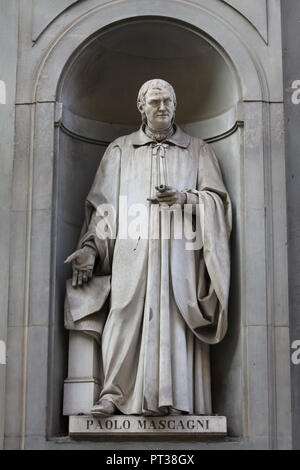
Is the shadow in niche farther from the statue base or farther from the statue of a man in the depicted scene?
the statue base

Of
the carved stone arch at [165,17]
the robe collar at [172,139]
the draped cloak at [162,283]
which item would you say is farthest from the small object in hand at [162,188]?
the carved stone arch at [165,17]

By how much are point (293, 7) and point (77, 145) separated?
2251mm

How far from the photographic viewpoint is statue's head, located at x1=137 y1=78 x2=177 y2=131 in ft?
36.4

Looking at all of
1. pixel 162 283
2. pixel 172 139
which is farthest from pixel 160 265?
pixel 172 139

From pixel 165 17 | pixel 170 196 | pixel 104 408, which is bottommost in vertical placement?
pixel 104 408

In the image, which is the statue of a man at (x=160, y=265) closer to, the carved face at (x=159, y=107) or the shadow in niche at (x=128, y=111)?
the carved face at (x=159, y=107)

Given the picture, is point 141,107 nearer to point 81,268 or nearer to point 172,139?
point 172,139

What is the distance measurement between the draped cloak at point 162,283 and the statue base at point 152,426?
0.10m

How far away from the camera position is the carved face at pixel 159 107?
11109 millimetres

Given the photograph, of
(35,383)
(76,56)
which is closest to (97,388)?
(35,383)

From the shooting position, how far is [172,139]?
11266mm

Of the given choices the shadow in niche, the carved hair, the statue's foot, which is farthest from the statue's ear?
the statue's foot

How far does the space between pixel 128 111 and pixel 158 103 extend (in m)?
0.92

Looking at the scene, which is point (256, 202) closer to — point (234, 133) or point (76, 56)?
point (234, 133)
